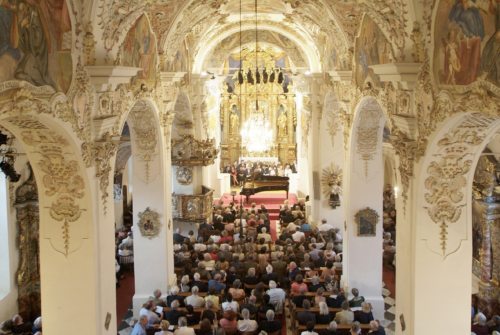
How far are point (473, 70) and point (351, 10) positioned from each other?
682 cm

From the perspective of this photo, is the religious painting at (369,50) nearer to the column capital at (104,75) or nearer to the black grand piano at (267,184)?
the column capital at (104,75)

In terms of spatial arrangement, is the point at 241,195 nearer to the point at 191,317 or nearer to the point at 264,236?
the point at 264,236

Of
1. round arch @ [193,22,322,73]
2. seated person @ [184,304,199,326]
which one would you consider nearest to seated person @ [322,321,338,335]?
seated person @ [184,304,199,326]

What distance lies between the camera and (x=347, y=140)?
16234 mm

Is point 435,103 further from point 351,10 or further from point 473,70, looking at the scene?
point 351,10

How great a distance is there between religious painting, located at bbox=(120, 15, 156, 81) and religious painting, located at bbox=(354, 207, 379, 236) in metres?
6.84

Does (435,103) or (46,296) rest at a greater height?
(435,103)

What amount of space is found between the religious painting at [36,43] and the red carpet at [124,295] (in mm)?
9078

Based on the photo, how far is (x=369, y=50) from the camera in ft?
43.6

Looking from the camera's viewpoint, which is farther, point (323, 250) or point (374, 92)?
point (323, 250)

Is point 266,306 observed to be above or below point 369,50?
below

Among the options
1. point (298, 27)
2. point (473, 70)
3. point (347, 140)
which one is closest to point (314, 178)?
point (298, 27)

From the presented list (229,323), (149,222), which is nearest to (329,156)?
(149,222)

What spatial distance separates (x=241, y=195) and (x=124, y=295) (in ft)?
16.0
